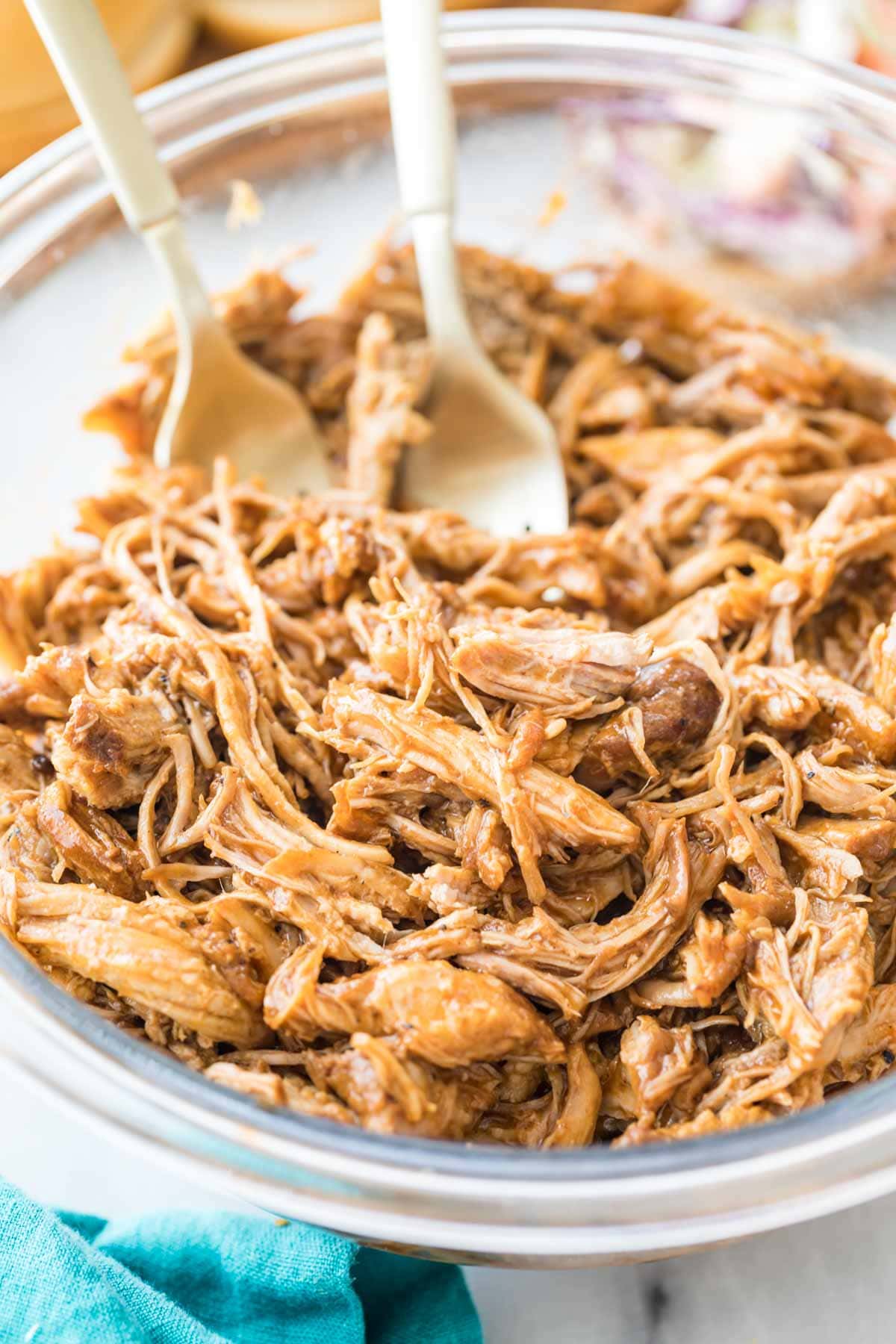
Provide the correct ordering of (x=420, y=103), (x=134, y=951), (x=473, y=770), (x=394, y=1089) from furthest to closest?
(x=420, y=103) < (x=473, y=770) < (x=134, y=951) < (x=394, y=1089)

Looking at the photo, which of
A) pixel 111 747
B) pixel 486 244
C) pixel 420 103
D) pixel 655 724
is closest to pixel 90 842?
pixel 111 747

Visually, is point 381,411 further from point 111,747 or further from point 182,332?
point 111,747

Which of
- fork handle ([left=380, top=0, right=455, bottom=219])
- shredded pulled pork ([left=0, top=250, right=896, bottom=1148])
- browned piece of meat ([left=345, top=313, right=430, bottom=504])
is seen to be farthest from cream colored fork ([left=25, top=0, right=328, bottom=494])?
fork handle ([left=380, top=0, right=455, bottom=219])

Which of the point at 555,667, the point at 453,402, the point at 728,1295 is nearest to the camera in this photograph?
the point at 555,667

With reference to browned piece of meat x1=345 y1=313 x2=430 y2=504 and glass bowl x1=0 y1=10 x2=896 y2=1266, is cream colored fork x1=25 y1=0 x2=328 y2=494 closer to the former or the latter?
browned piece of meat x1=345 y1=313 x2=430 y2=504

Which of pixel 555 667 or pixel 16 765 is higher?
pixel 16 765

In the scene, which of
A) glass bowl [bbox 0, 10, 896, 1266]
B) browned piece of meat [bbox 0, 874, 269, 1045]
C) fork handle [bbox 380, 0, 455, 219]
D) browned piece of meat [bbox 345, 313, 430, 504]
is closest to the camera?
glass bowl [bbox 0, 10, 896, 1266]

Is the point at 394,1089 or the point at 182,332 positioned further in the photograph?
the point at 182,332
